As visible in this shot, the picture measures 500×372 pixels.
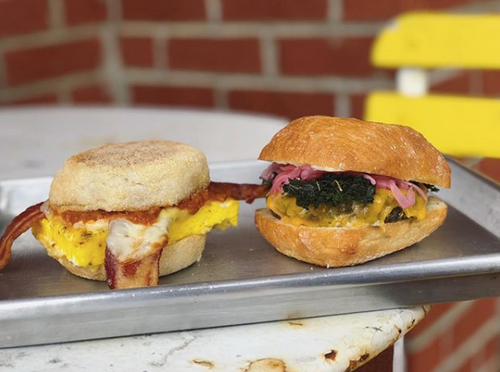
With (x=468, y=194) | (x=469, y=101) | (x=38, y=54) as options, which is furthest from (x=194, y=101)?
(x=468, y=194)

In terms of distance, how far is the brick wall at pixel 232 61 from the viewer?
1905mm

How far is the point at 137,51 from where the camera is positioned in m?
2.38

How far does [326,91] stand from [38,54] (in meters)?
0.84

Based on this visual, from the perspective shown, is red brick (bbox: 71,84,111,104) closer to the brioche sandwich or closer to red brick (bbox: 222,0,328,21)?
red brick (bbox: 222,0,328,21)

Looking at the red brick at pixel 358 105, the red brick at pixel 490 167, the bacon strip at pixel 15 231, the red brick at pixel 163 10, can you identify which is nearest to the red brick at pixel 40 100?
the red brick at pixel 163 10

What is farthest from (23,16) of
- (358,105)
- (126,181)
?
(126,181)

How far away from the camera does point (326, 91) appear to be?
6.42ft

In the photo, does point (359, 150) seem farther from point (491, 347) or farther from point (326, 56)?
point (491, 347)

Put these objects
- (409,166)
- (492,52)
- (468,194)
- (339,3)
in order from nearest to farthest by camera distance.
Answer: (409,166) → (468,194) → (492,52) → (339,3)

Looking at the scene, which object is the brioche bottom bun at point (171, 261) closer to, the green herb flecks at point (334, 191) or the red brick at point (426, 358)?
the green herb flecks at point (334, 191)

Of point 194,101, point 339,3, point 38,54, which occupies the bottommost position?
point 194,101

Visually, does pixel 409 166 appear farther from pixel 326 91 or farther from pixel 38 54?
pixel 38 54

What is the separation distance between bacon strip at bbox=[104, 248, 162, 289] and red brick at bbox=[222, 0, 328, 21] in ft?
4.11

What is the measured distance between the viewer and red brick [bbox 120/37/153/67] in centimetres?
235
